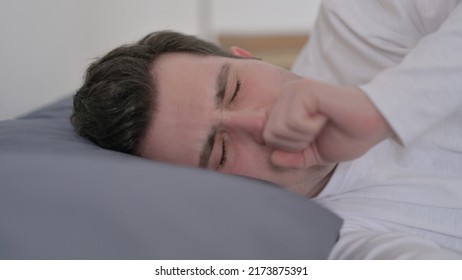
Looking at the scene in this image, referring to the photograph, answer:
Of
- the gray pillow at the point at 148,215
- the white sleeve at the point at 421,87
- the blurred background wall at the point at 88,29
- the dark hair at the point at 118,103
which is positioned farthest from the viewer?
the blurred background wall at the point at 88,29

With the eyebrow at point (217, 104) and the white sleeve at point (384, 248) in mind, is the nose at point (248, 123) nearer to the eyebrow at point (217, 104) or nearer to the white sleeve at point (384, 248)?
the eyebrow at point (217, 104)

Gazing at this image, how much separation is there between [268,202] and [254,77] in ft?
1.05

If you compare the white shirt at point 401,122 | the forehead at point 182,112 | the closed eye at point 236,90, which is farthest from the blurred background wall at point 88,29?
the white shirt at point 401,122

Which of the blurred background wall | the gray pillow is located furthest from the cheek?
the blurred background wall

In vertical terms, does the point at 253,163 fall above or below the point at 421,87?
below

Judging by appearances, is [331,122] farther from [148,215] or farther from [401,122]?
[148,215]

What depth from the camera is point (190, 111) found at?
34.8 inches

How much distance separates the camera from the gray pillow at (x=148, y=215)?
59 cm

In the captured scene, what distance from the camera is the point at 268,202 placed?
631mm

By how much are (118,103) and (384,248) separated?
503 mm

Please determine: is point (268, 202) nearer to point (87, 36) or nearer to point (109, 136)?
point (109, 136)

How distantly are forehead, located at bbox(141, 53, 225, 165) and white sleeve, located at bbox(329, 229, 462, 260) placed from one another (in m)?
0.28

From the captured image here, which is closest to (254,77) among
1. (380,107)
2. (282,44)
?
(380,107)

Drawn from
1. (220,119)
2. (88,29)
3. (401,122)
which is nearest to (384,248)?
(401,122)
